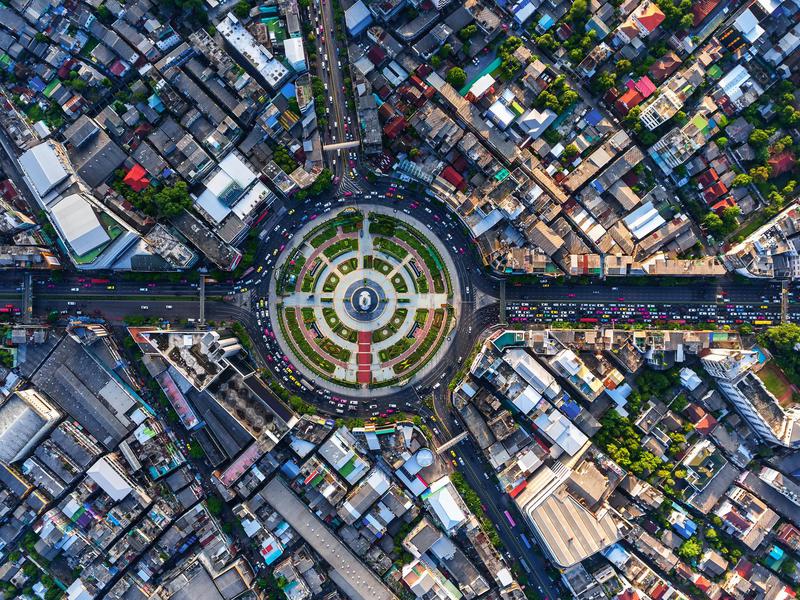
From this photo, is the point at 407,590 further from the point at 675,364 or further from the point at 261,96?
the point at 261,96

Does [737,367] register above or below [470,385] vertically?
below

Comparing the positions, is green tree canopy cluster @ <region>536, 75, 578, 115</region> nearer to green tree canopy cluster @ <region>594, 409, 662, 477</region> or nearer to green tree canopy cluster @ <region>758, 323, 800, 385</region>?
green tree canopy cluster @ <region>758, 323, 800, 385</region>

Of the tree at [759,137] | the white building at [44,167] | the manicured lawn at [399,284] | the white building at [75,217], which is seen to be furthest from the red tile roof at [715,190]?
the white building at [44,167]

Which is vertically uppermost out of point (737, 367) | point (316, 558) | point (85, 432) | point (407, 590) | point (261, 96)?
point (261, 96)

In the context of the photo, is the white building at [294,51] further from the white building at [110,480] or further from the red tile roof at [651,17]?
the white building at [110,480]

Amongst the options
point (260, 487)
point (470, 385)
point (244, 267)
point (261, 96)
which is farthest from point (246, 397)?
point (261, 96)

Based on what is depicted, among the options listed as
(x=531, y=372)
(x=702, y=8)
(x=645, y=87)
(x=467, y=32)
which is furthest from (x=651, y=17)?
(x=531, y=372)
